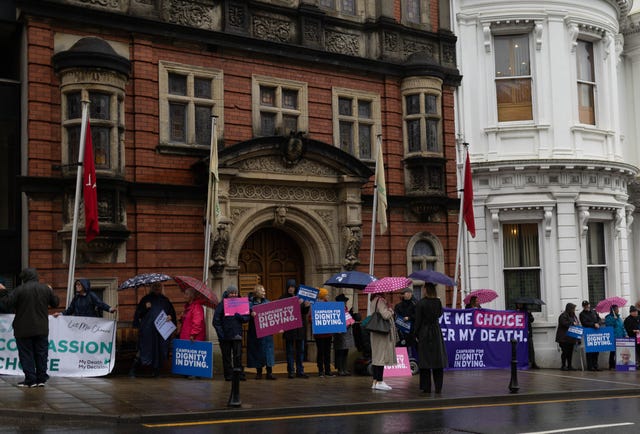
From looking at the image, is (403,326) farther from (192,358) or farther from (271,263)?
(192,358)

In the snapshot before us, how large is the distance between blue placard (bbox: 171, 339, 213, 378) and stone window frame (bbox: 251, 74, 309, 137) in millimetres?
5956

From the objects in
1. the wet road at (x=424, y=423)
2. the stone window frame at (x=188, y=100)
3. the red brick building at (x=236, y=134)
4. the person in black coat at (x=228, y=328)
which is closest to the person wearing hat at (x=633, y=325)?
the red brick building at (x=236, y=134)

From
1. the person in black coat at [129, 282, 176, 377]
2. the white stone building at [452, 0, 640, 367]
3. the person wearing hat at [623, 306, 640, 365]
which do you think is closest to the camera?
the person in black coat at [129, 282, 176, 377]

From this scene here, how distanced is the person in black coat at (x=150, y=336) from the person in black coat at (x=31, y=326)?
219 cm

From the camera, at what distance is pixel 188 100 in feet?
59.3

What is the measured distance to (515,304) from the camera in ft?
74.1

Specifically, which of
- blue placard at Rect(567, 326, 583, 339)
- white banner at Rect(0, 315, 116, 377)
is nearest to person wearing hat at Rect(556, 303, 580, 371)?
blue placard at Rect(567, 326, 583, 339)

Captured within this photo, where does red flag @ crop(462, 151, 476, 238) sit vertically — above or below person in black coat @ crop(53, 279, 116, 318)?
above

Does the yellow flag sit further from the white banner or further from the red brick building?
the white banner

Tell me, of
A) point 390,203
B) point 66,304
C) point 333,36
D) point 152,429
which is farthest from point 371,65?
point 152,429

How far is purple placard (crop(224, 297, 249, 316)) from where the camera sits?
14.7m

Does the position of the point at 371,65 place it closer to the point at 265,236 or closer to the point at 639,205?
the point at 265,236

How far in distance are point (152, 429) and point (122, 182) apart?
7.64 m

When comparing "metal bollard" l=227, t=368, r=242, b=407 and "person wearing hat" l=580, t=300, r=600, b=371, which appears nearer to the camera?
"metal bollard" l=227, t=368, r=242, b=407
